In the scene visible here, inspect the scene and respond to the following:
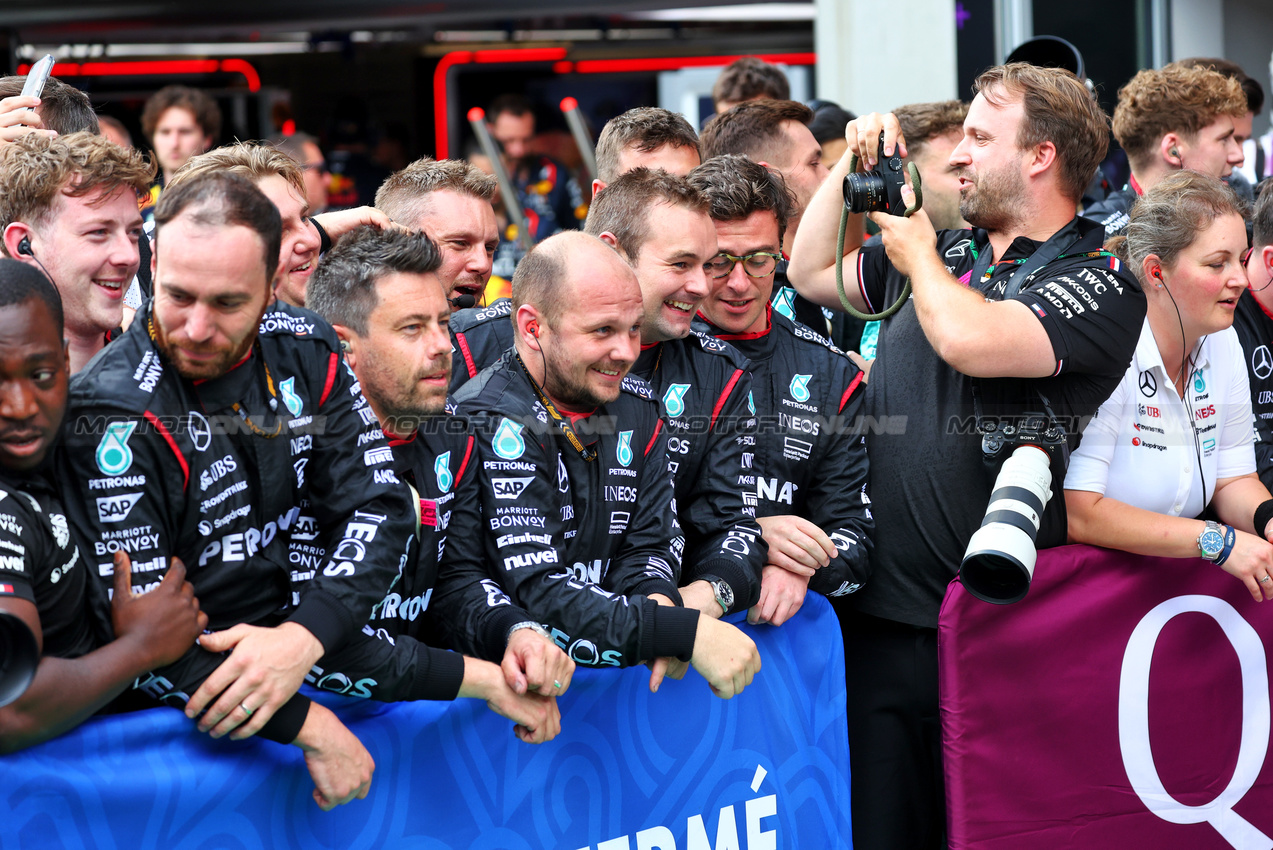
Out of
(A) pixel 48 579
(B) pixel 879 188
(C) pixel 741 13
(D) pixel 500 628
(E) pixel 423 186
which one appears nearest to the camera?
(A) pixel 48 579

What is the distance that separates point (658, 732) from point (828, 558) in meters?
0.66

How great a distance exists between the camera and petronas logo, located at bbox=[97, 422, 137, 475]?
2.13 m

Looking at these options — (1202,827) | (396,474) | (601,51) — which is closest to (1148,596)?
(1202,827)

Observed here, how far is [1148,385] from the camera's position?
3.35 metres

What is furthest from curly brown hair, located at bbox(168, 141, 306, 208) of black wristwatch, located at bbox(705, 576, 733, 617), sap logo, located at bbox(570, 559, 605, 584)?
black wristwatch, located at bbox(705, 576, 733, 617)

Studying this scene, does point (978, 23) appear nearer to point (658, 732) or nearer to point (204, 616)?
point (658, 732)

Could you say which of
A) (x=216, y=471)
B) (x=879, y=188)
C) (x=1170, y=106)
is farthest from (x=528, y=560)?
(x=1170, y=106)

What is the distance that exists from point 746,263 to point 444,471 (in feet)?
3.74

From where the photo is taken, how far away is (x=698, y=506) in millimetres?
3215

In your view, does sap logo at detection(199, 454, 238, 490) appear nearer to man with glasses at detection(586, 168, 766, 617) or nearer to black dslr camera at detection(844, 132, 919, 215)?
man with glasses at detection(586, 168, 766, 617)

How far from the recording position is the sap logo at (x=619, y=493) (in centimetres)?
288

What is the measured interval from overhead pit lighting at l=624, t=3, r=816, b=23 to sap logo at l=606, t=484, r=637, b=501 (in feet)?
27.4

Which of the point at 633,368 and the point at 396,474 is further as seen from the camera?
the point at 633,368

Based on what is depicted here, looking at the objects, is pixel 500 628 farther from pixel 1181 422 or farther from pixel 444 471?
Result: pixel 1181 422
